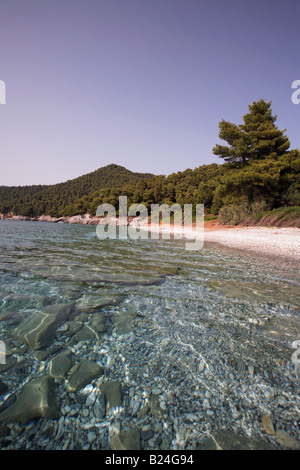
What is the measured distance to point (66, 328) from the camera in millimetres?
2701

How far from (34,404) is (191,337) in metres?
1.77

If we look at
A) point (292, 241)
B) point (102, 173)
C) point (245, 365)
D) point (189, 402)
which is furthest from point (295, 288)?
point (102, 173)

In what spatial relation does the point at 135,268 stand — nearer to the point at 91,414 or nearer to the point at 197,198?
the point at 91,414

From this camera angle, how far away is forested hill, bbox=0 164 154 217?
110844mm

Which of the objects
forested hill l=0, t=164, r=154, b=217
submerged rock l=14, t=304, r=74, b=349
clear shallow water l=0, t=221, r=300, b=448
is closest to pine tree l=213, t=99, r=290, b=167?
clear shallow water l=0, t=221, r=300, b=448

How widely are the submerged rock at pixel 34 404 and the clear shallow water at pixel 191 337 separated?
0.46 ft

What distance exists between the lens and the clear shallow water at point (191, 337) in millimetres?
1600

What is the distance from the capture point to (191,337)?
254cm

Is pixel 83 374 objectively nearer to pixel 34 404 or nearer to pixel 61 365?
pixel 61 365

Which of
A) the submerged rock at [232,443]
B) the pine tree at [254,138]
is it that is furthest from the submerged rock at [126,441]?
the pine tree at [254,138]

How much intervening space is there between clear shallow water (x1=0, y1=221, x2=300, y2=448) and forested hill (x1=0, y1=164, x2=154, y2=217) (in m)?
91.1

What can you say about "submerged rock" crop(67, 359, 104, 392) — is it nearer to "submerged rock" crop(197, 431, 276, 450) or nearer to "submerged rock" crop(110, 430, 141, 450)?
"submerged rock" crop(110, 430, 141, 450)

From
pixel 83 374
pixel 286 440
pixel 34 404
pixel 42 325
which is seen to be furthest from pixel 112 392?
pixel 42 325
